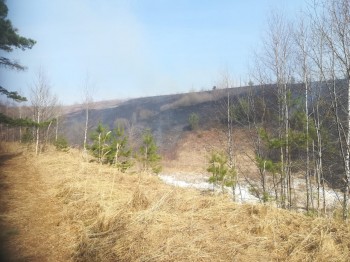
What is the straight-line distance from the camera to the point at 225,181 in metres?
14.1

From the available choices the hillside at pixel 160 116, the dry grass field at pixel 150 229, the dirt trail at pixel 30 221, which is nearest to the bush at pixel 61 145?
the dirt trail at pixel 30 221

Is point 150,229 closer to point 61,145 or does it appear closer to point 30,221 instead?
point 30,221

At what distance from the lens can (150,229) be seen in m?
3.91

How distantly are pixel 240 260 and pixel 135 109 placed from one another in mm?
46525

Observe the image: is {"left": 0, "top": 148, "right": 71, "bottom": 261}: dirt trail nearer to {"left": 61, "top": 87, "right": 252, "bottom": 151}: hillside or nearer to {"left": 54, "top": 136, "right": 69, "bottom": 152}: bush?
{"left": 54, "top": 136, "right": 69, "bottom": 152}: bush

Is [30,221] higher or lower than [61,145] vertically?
lower

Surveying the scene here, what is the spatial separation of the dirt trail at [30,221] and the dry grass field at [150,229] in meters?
0.01

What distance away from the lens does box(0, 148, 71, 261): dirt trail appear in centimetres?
352

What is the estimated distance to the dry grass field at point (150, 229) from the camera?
349cm

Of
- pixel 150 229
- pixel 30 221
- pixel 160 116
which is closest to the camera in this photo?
pixel 150 229

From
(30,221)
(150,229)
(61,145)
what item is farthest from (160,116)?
(150,229)

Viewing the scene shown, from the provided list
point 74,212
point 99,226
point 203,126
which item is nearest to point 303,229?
point 99,226

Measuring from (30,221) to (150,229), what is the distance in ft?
7.03

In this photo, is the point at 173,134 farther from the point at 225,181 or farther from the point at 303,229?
the point at 303,229
